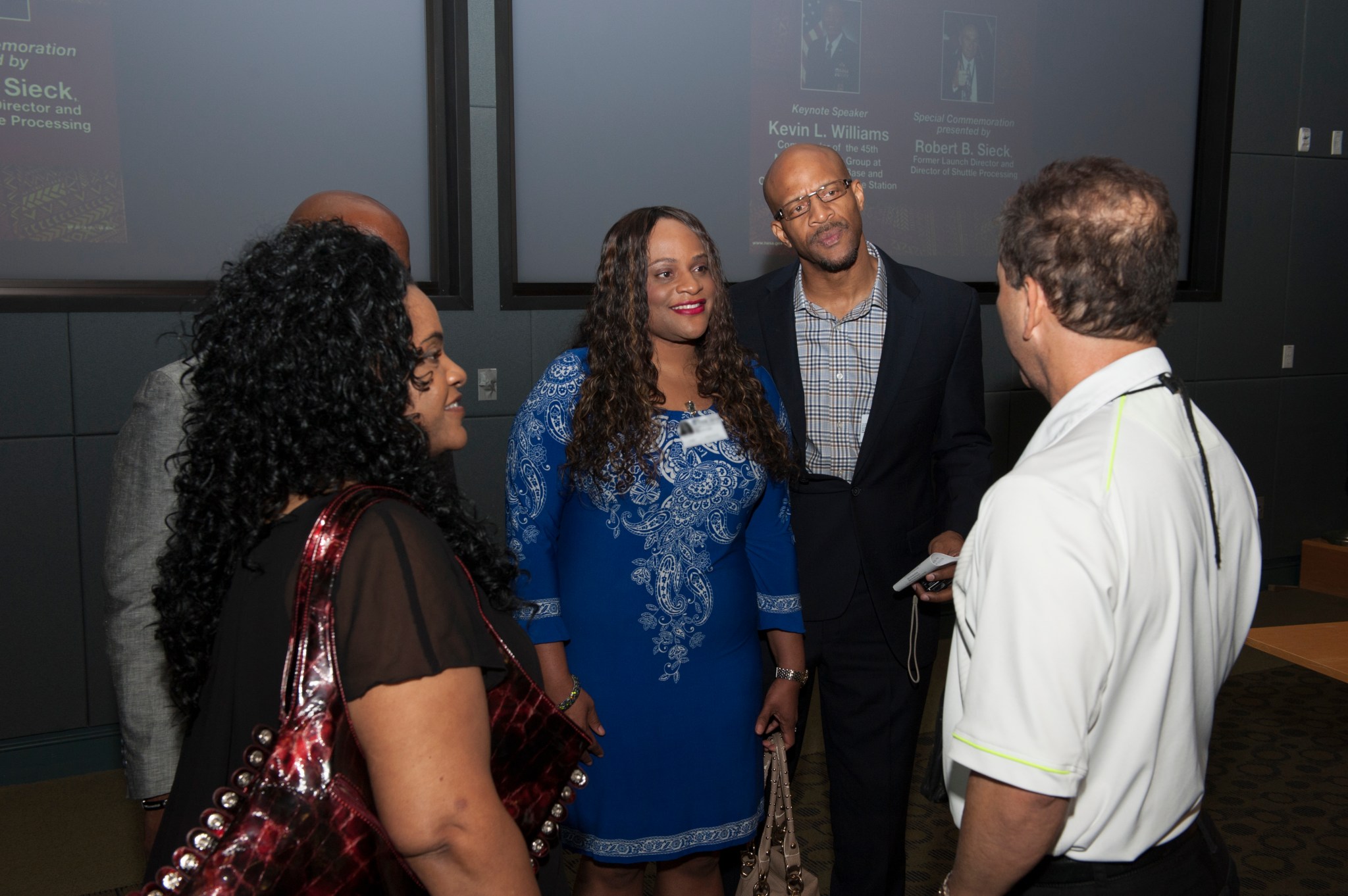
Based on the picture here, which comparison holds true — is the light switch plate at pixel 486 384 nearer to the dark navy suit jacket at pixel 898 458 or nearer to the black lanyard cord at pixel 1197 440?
the dark navy suit jacket at pixel 898 458

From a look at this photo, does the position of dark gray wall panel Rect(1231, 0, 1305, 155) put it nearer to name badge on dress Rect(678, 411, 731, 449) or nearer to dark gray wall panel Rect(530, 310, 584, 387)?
dark gray wall panel Rect(530, 310, 584, 387)

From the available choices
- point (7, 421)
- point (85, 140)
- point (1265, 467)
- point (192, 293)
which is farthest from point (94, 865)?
point (1265, 467)

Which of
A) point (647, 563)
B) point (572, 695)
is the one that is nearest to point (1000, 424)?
point (647, 563)

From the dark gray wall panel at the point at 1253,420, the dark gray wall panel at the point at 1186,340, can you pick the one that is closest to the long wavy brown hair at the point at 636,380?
the dark gray wall panel at the point at 1186,340

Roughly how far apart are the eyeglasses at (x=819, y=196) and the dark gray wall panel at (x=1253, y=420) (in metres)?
3.50

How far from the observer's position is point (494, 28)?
11.3 ft

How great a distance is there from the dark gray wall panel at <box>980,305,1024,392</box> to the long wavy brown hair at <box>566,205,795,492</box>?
2.70 meters

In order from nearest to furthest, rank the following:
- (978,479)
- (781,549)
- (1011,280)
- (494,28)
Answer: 1. (1011,280)
2. (781,549)
3. (978,479)
4. (494,28)

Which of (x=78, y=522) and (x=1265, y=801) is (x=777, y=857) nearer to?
(x=1265, y=801)

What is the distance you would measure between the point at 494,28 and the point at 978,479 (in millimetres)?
2374

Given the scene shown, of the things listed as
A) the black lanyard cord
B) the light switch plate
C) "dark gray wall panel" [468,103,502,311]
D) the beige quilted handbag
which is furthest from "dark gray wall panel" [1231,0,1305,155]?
the black lanyard cord

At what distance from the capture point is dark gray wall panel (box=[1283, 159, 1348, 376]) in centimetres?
523

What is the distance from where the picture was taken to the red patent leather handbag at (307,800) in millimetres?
879

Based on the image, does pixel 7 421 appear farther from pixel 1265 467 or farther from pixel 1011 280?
pixel 1265 467
